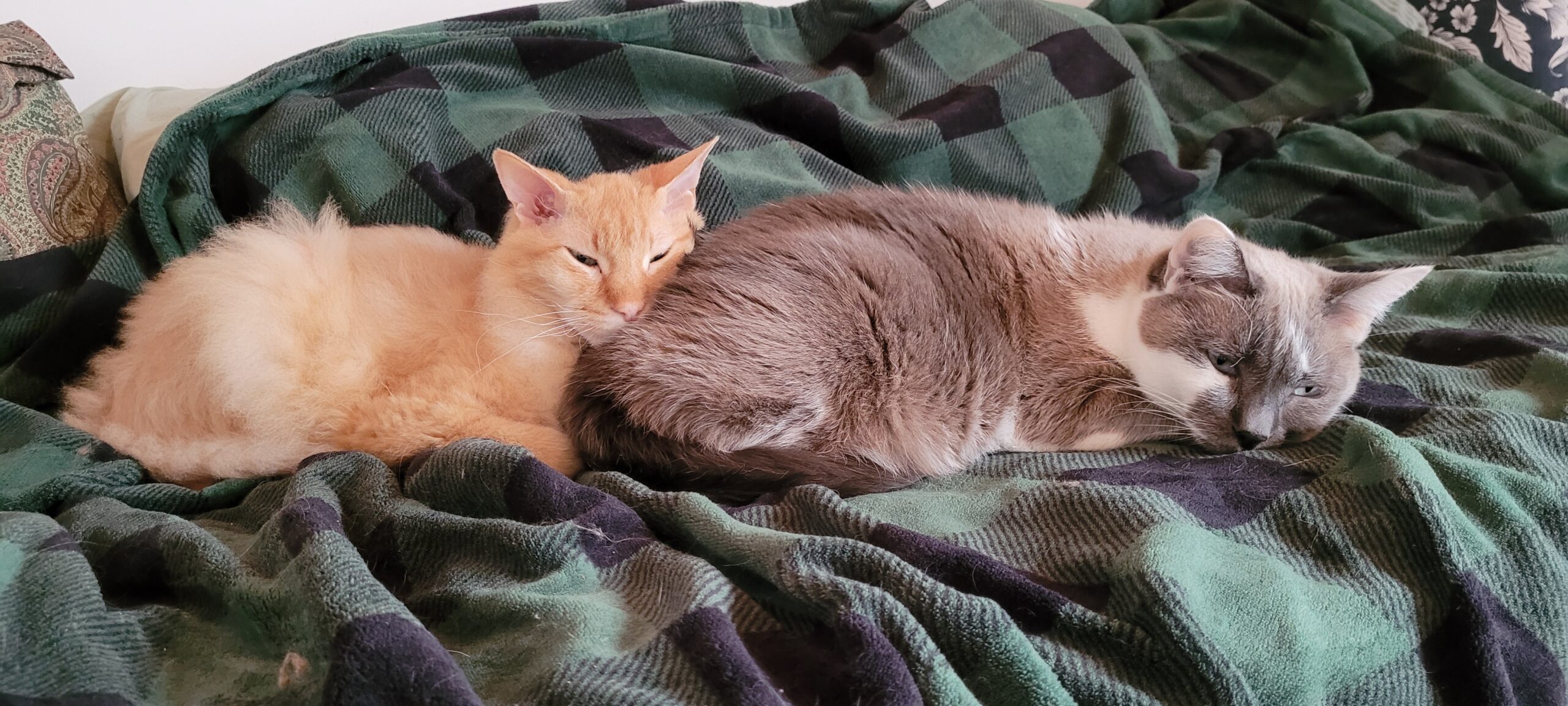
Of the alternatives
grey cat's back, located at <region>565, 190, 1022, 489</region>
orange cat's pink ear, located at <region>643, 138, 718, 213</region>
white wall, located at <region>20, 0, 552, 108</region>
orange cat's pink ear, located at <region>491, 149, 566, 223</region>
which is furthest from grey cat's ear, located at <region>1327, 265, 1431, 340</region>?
white wall, located at <region>20, 0, 552, 108</region>

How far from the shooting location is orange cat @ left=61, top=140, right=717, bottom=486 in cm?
121

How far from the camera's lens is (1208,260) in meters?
1.29

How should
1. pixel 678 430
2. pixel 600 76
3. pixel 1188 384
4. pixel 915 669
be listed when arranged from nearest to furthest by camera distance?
1. pixel 915 669
2. pixel 678 430
3. pixel 1188 384
4. pixel 600 76

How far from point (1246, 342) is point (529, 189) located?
113cm

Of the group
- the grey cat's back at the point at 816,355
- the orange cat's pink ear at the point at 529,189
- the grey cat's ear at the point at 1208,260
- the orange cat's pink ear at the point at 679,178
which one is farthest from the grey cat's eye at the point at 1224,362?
Answer: the orange cat's pink ear at the point at 529,189

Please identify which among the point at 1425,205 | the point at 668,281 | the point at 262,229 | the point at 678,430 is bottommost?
the point at 1425,205

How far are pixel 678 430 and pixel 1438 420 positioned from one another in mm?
1076

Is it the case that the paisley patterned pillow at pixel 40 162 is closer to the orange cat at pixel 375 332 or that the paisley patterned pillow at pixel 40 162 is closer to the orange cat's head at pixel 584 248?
the orange cat at pixel 375 332

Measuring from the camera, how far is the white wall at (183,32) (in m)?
1.67

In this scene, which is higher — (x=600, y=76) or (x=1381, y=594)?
(x=600, y=76)

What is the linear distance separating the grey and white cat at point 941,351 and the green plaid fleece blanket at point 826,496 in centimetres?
8

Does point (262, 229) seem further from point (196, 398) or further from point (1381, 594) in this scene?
point (1381, 594)

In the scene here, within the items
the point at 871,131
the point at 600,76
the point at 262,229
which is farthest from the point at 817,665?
the point at 600,76

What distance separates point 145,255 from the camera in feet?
4.98
